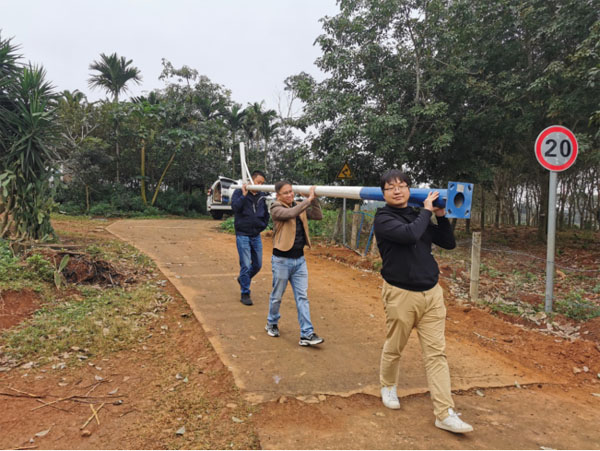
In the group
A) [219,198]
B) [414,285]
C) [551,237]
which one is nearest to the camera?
[414,285]

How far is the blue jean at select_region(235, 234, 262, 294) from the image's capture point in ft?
16.7

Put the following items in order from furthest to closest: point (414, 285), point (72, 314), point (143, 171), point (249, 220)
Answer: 1. point (143, 171)
2. point (249, 220)
3. point (72, 314)
4. point (414, 285)

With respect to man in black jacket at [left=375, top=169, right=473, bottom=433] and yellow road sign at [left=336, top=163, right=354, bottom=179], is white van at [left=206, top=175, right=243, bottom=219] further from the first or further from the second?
man in black jacket at [left=375, top=169, right=473, bottom=433]

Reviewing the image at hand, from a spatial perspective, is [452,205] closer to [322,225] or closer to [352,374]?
[352,374]

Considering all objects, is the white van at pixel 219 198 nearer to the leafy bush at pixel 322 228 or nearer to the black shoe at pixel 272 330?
the leafy bush at pixel 322 228

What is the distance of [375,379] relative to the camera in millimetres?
3377

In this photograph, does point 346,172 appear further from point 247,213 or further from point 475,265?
point 247,213

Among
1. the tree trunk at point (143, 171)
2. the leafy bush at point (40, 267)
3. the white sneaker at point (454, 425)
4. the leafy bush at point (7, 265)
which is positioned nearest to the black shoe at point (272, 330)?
the white sneaker at point (454, 425)

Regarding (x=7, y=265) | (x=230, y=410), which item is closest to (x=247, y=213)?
(x=230, y=410)

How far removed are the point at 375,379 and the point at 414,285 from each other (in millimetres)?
1210

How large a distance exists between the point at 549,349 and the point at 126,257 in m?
6.81

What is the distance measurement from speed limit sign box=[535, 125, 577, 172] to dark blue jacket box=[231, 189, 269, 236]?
366 centimetres

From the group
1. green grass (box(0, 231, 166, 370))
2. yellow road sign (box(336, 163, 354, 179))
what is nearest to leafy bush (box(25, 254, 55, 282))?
green grass (box(0, 231, 166, 370))

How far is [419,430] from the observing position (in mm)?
2615
